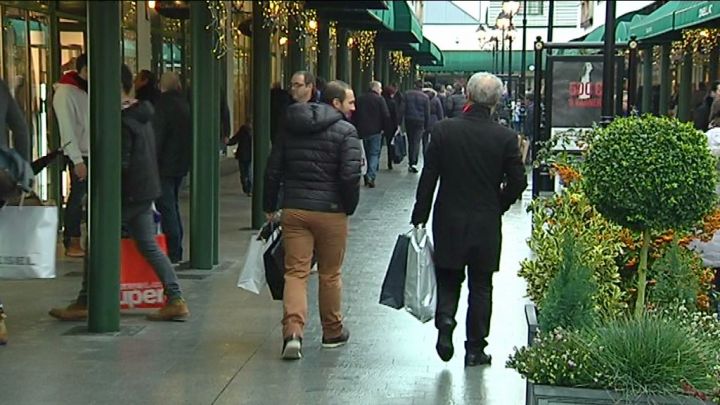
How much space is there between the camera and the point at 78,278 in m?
10.2

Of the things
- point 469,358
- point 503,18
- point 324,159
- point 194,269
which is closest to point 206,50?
point 194,269

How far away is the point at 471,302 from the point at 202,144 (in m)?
4.25

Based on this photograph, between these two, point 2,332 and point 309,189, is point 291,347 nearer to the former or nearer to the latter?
point 309,189

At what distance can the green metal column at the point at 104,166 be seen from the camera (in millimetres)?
7605

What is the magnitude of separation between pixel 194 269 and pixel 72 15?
195 inches

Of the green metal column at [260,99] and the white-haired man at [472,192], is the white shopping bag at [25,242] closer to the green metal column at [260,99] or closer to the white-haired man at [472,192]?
the white-haired man at [472,192]

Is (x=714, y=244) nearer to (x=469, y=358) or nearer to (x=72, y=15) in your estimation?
(x=469, y=358)

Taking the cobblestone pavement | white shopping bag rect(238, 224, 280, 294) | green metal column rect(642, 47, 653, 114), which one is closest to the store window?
green metal column rect(642, 47, 653, 114)

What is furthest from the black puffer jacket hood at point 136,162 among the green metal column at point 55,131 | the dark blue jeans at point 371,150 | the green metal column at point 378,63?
the green metal column at point 378,63

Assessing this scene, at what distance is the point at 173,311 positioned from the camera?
328 inches

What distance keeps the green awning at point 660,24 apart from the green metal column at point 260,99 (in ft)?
28.9

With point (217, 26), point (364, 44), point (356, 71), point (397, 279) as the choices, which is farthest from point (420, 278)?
point (356, 71)

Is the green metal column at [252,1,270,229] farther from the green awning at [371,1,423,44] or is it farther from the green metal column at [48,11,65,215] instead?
the green awning at [371,1,423,44]

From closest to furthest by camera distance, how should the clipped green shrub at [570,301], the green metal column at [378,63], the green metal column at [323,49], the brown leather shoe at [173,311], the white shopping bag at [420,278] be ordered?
the clipped green shrub at [570,301], the white shopping bag at [420,278], the brown leather shoe at [173,311], the green metal column at [323,49], the green metal column at [378,63]
